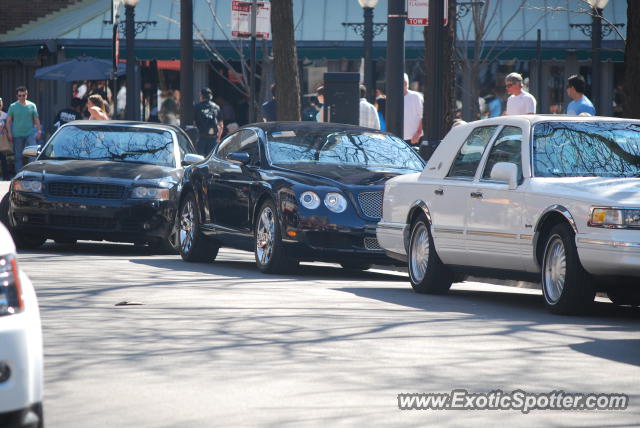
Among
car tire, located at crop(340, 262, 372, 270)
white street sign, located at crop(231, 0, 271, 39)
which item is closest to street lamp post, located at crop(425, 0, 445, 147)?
car tire, located at crop(340, 262, 372, 270)

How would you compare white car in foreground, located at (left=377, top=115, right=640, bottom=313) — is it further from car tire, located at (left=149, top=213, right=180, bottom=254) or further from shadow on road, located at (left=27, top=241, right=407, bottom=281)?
car tire, located at (left=149, top=213, right=180, bottom=254)

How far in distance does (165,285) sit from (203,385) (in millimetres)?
5684

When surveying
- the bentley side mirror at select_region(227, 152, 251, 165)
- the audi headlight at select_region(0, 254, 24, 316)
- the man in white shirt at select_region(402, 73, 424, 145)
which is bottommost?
the audi headlight at select_region(0, 254, 24, 316)

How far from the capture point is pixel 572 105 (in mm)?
18266

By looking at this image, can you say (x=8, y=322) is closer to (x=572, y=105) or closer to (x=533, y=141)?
(x=533, y=141)

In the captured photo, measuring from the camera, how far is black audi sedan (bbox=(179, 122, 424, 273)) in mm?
14523

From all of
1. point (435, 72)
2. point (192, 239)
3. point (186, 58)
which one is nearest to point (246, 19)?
point (186, 58)

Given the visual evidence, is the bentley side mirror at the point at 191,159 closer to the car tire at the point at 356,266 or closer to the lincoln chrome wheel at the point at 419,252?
the car tire at the point at 356,266

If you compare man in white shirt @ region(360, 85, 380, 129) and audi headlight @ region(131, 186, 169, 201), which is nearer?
audi headlight @ region(131, 186, 169, 201)

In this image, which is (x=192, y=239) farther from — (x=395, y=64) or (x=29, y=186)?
(x=395, y=64)

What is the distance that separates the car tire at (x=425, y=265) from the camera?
12.9m

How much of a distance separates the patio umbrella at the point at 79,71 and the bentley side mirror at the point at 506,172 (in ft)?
77.6

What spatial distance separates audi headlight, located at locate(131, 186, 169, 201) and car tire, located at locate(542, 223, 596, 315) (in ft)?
23.1

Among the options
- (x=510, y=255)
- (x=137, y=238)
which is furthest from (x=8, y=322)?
(x=137, y=238)
